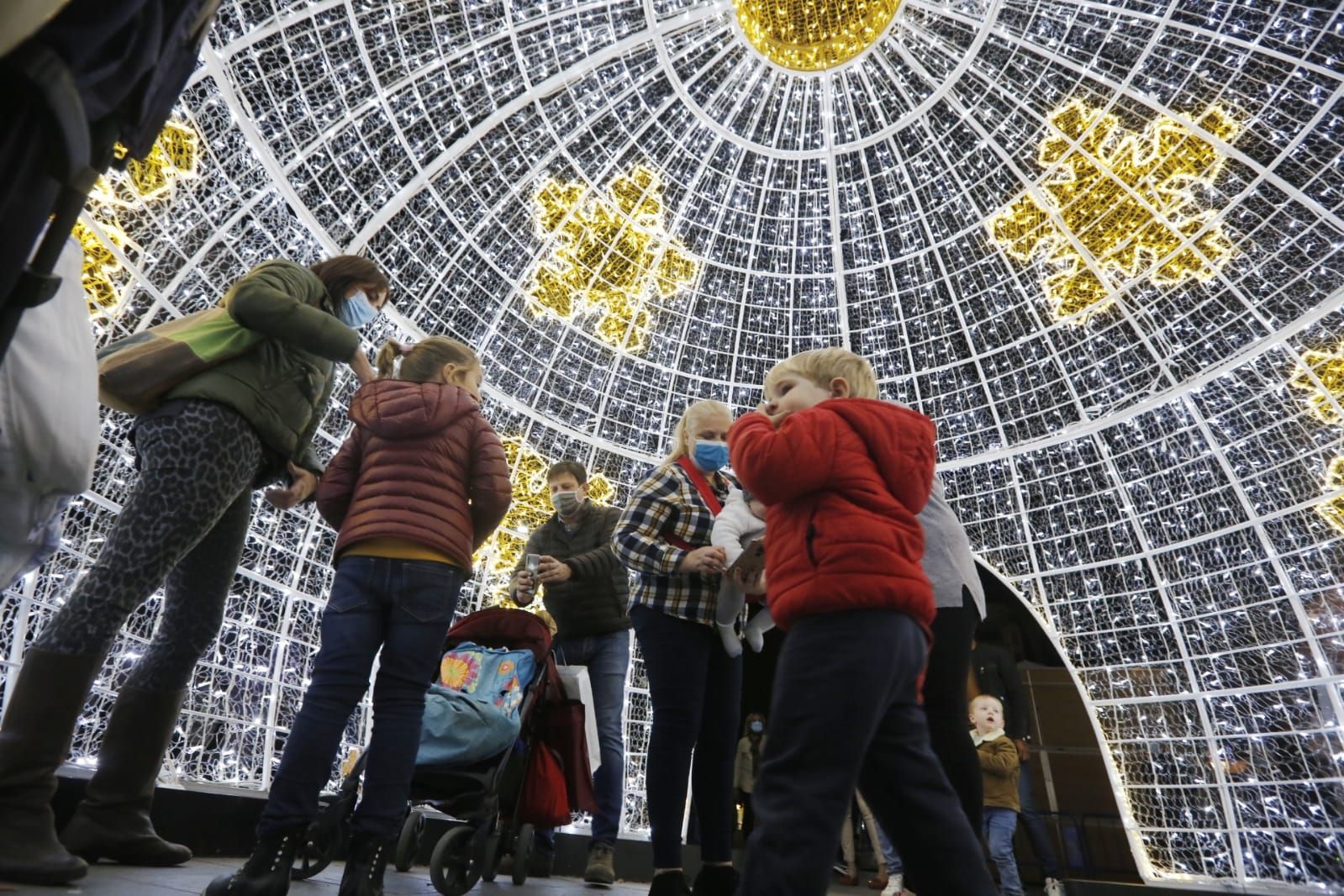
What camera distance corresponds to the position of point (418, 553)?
8.76 ft

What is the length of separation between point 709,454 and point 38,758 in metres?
2.44

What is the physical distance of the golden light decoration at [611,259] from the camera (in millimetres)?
10867

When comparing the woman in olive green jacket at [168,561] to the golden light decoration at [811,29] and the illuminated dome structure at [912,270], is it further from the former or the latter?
the golden light decoration at [811,29]

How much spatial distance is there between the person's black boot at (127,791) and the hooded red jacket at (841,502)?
2.27m

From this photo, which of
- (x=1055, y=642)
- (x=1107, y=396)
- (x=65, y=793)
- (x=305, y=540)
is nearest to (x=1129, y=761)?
(x=1055, y=642)

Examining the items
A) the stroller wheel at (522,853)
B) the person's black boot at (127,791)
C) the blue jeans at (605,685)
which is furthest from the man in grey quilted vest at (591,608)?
the person's black boot at (127,791)

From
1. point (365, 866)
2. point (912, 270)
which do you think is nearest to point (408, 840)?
point (365, 866)

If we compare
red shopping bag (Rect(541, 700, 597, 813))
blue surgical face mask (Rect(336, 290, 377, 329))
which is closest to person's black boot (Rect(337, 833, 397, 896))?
red shopping bag (Rect(541, 700, 597, 813))

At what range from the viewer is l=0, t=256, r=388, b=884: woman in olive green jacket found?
225cm

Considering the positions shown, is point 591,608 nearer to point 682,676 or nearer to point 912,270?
point 682,676

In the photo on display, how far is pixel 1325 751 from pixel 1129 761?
211cm

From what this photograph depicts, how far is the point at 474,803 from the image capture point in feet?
11.9

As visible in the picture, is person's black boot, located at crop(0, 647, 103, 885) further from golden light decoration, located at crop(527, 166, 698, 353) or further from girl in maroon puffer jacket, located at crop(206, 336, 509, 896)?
golden light decoration, located at crop(527, 166, 698, 353)

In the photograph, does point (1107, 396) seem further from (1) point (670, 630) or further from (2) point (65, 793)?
(2) point (65, 793)
